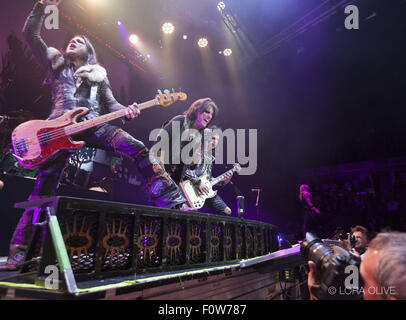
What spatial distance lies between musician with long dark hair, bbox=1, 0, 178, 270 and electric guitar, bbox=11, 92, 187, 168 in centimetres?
9

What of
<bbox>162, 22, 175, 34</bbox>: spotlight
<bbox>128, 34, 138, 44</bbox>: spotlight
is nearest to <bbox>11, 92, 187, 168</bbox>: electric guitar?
<bbox>128, 34, 138, 44</bbox>: spotlight

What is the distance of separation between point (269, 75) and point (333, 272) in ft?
25.9

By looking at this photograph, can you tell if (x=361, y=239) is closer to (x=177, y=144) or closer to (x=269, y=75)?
(x=177, y=144)

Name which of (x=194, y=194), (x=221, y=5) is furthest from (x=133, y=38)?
(x=194, y=194)

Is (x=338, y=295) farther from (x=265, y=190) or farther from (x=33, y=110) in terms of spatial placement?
(x=265, y=190)

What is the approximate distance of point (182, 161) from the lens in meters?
3.59

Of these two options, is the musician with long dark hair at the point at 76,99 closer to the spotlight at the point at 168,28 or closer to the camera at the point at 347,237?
the camera at the point at 347,237

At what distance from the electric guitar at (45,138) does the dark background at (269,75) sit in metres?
1.97

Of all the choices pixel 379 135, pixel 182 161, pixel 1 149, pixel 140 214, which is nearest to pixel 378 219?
pixel 379 135

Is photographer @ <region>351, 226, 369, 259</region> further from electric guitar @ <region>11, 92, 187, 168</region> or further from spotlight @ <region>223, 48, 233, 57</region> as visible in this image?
spotlight @ <region>223, 48, 233, 57</region>

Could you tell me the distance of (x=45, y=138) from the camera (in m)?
2.53

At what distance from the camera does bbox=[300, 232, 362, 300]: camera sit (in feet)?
3.61

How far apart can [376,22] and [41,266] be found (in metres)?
7.87
